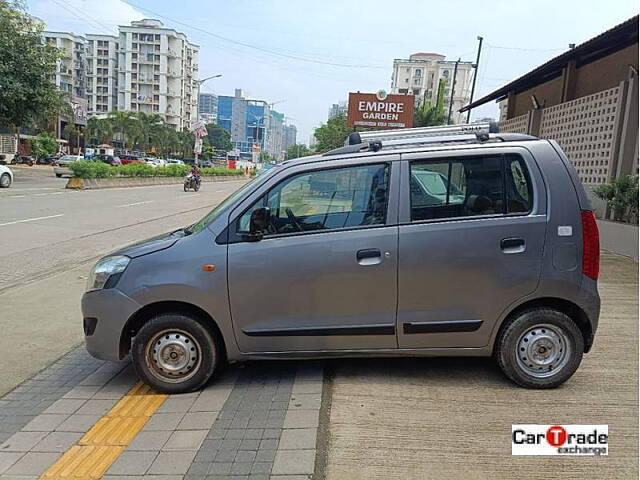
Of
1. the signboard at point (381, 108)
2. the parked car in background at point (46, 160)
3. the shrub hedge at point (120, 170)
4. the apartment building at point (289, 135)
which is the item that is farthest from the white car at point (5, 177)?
the apartment building at point (289, 135)

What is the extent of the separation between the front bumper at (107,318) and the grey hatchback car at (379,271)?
0.03 feet

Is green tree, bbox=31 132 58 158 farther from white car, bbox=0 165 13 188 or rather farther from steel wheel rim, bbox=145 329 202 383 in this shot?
steel wheel rim, bbox=145 329 202 383

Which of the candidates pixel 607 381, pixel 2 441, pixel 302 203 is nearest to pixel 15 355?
pixel 2 441

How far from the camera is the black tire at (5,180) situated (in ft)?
78.0

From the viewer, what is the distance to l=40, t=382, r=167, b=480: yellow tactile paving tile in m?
3.02

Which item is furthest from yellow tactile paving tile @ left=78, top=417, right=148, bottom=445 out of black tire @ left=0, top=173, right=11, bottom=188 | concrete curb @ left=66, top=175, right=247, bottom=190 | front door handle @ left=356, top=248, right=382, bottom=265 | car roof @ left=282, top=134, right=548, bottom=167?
concrete curb @ left=66, top=175, right=247, bottom=190

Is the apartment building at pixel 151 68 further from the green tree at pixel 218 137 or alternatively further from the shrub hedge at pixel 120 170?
the shrub hedge at pixel 120 170

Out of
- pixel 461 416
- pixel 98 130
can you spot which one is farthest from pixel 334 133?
pixel 461 416

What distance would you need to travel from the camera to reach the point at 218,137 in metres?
130

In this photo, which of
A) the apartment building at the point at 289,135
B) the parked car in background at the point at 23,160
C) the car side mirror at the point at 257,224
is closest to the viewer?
the car side mirror at the point at 257,224

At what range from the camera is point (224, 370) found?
442 centimetres

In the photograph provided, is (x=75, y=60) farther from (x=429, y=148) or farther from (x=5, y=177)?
(x=429, y=148)

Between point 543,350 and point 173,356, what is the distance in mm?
2787

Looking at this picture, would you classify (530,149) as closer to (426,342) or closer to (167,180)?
(426,342)
